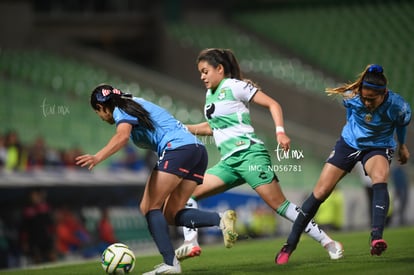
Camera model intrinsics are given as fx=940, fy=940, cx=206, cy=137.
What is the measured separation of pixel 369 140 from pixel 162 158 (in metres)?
2.20

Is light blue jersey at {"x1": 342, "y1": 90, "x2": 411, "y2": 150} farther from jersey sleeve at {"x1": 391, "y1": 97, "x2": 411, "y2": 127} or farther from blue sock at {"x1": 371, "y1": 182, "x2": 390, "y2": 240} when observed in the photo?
blue sock at {"x1": 371, "y1": 182, "x2": 390, "y2": 240}

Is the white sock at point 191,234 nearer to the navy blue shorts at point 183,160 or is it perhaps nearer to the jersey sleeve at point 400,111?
the navy blue shorts at point 183,160

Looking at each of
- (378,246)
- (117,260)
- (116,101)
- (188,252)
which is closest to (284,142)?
(378,246)

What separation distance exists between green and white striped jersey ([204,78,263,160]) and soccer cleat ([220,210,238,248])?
902mm

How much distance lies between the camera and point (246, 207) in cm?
2194

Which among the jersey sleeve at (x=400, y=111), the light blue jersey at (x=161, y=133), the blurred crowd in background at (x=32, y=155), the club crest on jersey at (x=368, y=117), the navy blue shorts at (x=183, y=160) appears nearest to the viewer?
the navy blue shorts at (x=183, y=160)

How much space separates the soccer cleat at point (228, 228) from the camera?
869 centimetres

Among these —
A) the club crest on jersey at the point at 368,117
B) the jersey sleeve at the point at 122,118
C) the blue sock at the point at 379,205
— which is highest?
the club crest on jersey at the point at 368,117

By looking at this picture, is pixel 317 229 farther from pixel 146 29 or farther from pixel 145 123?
pixel 146 29

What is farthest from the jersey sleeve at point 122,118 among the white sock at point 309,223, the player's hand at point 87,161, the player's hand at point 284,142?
the white sock at point 309,223

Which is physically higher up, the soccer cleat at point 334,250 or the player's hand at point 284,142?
the player's hand at point 284,142

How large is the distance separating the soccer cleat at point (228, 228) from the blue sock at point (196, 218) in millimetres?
116

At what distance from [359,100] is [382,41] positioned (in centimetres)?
1731

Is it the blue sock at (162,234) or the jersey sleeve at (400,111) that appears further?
the jersey sleeve at (400,111)
